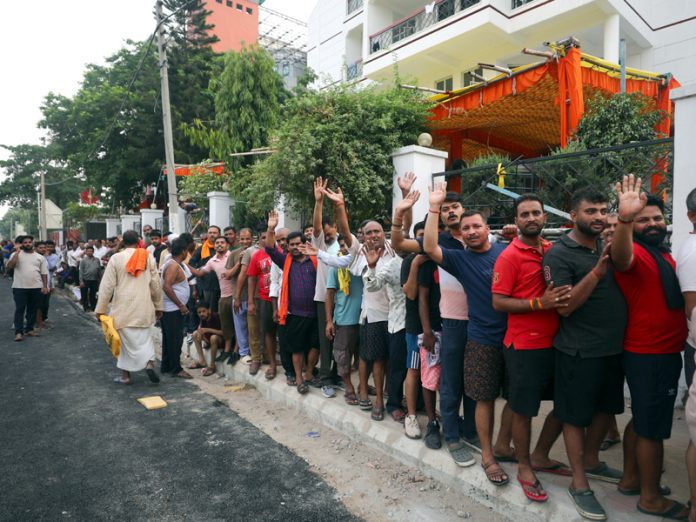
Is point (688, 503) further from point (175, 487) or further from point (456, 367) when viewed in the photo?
point (175, 487)

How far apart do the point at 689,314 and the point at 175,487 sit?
332 centimetres

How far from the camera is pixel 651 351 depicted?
96.2 inches

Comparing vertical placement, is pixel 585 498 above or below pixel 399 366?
below

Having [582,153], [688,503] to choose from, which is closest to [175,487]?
[688,503]

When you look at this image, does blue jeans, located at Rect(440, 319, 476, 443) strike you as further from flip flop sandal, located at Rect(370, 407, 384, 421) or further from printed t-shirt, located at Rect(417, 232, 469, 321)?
flip flop sandal, located at Rect(370, 407, 384, 421)

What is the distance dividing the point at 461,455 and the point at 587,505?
0.85 m

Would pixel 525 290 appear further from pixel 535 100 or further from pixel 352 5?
pixel 352 5

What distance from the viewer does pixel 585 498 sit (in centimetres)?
256

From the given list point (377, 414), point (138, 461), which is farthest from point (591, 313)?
point (138, 461)

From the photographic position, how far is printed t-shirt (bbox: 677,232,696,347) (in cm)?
233

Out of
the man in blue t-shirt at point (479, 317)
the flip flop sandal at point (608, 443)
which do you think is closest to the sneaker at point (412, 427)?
the man in blue t-shirt at point (479, 317)

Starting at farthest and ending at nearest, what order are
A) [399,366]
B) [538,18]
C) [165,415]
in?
[538,18], [165,415], [399,366]

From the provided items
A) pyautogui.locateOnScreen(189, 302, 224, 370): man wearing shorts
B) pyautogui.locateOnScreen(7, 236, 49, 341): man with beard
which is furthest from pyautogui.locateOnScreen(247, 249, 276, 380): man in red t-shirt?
pyautogui.locateOnScreen(7, 236, 49, 341): man with beard

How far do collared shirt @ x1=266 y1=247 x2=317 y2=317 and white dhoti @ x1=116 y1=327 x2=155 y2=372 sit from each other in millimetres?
2220
